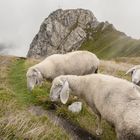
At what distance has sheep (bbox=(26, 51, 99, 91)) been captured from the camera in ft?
59.4

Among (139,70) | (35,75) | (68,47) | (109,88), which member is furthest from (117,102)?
(68,47)

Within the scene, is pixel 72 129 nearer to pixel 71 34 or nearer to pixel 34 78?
pixel 34 78

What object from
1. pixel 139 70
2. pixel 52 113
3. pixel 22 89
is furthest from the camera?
pixel 22 89

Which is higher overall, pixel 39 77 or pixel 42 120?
pixel 39 77

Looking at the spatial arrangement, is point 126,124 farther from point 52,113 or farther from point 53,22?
point 53,22

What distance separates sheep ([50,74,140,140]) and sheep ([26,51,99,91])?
4.41 metres

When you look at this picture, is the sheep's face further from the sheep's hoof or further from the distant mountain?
the distant mountain

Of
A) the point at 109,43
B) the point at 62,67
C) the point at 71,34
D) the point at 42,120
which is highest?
the point at 62,67

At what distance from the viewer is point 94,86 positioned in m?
11.7

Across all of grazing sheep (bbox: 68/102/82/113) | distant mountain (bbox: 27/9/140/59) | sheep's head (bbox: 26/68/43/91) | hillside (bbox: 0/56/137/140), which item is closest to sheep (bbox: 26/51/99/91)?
sheep's head (bbox: 26/68/43/91)

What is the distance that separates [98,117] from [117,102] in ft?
5.92

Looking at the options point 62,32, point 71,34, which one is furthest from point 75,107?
point 62,32

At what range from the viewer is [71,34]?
559 feet

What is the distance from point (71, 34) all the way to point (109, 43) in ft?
94.4
